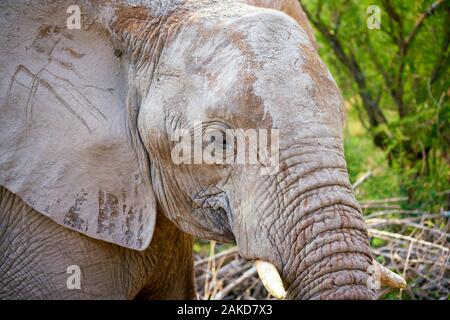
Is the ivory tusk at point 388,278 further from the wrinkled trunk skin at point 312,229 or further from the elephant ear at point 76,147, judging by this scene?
the elephant ear at point 76,147

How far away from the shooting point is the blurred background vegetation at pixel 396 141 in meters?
4.36

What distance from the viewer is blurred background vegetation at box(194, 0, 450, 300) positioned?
4.36 metres

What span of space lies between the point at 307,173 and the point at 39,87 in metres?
1.13

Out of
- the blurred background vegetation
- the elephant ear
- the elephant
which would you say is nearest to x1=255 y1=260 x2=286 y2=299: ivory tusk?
the elephant

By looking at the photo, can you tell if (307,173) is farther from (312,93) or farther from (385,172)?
(385,172)

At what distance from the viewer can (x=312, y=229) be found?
2.42 metres

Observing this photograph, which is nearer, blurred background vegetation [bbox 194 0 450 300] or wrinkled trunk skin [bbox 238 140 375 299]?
wrinkled trunk skin [bbox 238 140 375 299]

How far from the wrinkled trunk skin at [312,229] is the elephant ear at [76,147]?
55 cm

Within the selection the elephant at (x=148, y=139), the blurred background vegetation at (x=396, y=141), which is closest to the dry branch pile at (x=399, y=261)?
the blurred background vegetation at (x=396, y=141)

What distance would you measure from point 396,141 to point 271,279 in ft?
10.6

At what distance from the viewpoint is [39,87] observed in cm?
289

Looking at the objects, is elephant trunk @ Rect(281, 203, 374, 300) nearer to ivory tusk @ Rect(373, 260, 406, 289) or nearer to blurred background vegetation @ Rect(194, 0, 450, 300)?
ivory tusk @ Rect(373, 260, 406, 289)

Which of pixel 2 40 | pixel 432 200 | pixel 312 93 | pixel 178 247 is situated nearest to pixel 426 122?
pixel 432 200
